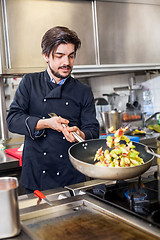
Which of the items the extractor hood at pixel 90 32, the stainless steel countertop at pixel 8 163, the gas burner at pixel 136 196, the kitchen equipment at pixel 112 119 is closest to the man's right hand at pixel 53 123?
the gas burner at pixel 136 196

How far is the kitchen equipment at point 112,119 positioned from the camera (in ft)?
10.4

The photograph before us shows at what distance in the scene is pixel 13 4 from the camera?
8.21 feet

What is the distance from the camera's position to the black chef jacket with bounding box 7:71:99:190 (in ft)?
5.44

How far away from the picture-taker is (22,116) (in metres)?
1.59

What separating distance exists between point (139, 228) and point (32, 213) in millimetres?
328

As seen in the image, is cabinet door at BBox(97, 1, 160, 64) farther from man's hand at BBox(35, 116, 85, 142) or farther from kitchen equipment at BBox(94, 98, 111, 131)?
man's hand at BBox(35, 116, 85, 142)

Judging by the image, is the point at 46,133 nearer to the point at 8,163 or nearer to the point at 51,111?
the point at 51,111

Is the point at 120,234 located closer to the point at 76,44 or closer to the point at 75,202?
the point at 75,202

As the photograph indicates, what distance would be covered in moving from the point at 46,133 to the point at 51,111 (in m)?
0.13

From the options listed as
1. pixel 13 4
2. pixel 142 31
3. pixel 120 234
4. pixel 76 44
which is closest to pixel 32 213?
pixel 120 234

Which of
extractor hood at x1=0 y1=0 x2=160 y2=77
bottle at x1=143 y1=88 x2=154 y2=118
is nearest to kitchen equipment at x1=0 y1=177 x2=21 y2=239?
extractor hood at x1=0 y1=0 x2=160 y2=77

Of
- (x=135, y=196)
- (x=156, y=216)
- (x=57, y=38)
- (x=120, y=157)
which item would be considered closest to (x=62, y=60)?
(x=57, y=38)

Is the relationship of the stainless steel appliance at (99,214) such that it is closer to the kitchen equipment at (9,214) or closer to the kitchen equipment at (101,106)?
the kitchen equipment at (9,214)

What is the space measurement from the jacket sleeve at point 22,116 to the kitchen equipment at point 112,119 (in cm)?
157
